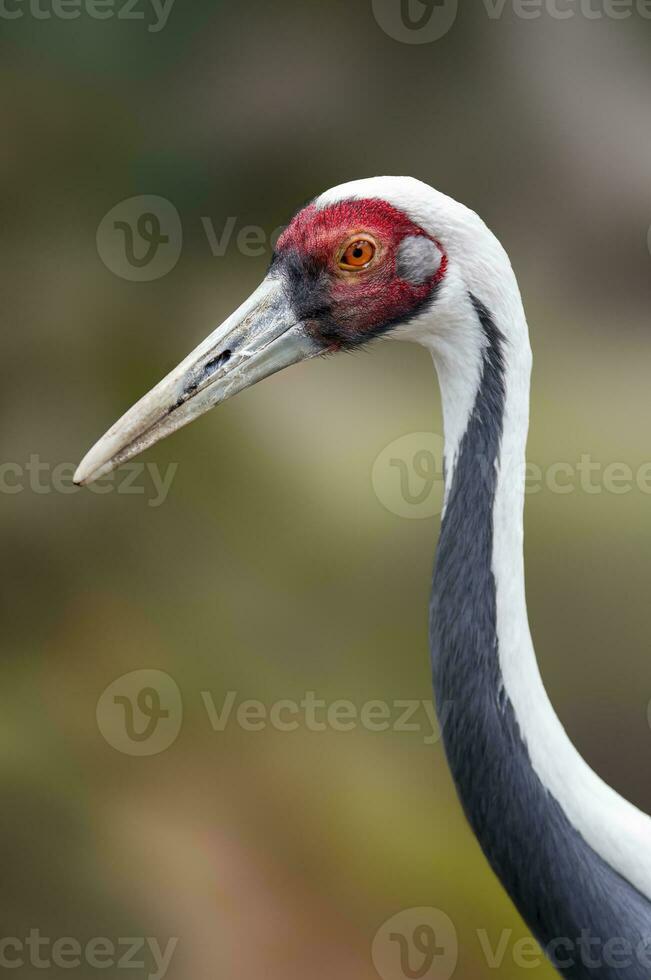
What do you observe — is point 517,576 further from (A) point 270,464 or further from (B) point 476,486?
(A) point 270,464

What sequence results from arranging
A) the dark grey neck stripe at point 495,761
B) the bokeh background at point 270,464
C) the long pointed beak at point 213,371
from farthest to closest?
the bokeh background at point 270,464 → the long pointed beak at point 213,371 → the dark grey neck stripe at point 495,761

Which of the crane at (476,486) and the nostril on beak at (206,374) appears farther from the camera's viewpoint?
the nostril on beak at (206,374)

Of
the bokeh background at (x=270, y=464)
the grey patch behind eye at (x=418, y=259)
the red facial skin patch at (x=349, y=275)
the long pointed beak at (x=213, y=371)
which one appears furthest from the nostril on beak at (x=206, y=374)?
the bokeh background at (x=270, y=464)

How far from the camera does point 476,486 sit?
132 centimetres

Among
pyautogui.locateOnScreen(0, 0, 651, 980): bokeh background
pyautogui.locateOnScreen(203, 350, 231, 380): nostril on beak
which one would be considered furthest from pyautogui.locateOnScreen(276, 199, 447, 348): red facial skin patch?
pyautogui.locateOnScreen(0, 0, 651, 980): bokeh background

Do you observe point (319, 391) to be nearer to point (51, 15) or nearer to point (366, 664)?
point (366, 664)

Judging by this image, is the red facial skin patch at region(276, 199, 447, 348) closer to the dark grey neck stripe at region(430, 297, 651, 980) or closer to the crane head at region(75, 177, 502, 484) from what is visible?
the crane head at region(75, 177, 502, 484)

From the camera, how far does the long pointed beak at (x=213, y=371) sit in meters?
1.46

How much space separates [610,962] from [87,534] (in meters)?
2.27

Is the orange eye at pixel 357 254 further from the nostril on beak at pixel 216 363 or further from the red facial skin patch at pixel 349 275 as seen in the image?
the nostril on beak at pixel 216 363

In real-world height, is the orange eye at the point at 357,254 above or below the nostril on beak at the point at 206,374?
above

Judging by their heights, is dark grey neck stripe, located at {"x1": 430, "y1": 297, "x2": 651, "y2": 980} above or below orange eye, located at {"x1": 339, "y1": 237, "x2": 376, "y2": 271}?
below

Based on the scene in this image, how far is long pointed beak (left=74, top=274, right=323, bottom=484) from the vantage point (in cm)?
146

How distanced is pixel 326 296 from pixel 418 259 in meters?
0.13
